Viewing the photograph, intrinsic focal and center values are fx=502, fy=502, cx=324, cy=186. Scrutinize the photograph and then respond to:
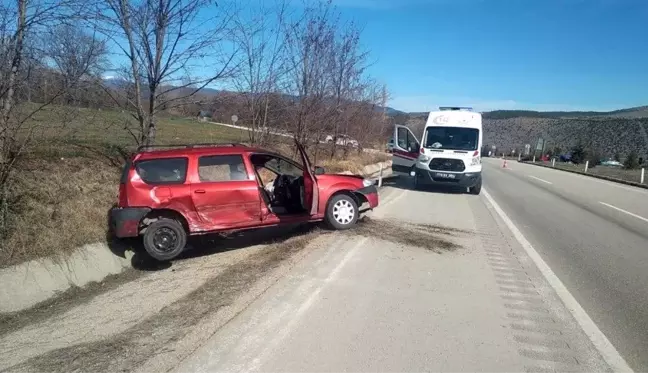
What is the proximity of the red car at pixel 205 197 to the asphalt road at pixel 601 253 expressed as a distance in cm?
390

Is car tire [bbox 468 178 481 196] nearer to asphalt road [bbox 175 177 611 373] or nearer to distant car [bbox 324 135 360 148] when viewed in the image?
distant car [bbox 324 135 360 148]

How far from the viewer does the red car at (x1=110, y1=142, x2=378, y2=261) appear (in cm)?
757

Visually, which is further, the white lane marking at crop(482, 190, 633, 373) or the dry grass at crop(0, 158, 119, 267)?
the dry grass at crop(0, 158, 119, 267)

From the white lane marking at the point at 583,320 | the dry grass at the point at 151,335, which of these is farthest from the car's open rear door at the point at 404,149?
the dry grass at the point at 151,335

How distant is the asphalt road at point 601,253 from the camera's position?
505 cm

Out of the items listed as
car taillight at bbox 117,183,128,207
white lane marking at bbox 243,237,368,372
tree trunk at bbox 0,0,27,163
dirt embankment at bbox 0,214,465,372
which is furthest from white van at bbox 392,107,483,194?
tree trunk at bbox 0,0,27,163

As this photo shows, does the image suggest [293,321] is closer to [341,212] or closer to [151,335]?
[151,335]

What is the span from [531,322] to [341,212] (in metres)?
4.68

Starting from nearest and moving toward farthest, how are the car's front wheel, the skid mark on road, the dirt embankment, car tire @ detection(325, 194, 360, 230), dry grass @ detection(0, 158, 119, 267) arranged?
the skid mark on road → the dirt embankment → dry grass @ detection(0, 158, 119, 267) → car tire @ detection(325, 194, 360, 230) → the car's front wheel

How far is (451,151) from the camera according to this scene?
16.5 metres

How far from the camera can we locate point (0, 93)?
295 inches

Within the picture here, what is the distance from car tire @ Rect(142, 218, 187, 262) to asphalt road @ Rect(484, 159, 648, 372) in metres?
5.45

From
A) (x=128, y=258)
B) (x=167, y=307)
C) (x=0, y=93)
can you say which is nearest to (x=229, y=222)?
(x=128, y=258)

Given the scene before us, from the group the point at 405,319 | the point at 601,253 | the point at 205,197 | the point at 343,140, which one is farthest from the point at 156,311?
the point at 343,140
